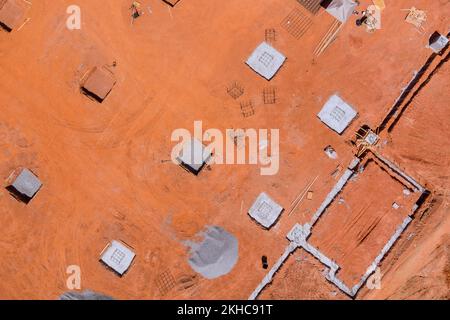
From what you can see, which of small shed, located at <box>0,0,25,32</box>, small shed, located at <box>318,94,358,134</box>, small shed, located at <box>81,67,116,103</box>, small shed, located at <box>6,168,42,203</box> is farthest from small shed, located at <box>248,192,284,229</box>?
small shed, located at <box>0,0,25,32</box>

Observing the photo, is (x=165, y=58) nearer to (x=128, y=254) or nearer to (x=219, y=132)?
(x=219, y=132)

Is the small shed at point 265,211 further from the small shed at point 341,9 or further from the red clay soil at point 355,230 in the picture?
the small shed at point 341,9

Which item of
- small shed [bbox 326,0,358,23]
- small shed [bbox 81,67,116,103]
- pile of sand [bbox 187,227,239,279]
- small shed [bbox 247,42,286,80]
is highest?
small shed [bbox 326,0,358,23]

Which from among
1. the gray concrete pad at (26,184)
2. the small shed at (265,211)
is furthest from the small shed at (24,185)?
the small shed at (265,211)

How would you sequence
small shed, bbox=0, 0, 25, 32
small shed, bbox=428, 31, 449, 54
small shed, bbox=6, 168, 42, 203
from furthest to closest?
1. small shed, bbox=428, 31, 449, 54
2. small shed, bbox=0, 0, 25, 32
3. small shed, bbox=6, 168, 42, 203

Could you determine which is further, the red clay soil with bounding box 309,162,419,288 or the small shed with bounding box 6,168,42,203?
the red clay soil with bounding box 309,162,419,288

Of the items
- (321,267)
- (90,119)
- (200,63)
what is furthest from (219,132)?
(321,267)

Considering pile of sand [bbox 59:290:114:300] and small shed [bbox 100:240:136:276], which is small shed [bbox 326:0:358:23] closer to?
small shed [bbox 100:240:136:276]
